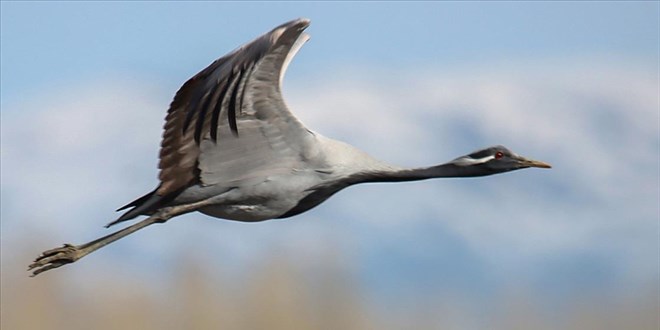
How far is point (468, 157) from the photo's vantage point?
663 inches

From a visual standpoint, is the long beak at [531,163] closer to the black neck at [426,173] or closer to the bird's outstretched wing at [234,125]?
the black neck at [426,173]

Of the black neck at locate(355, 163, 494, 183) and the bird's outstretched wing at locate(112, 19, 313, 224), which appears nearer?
the bird's outstretched wing at locate(112, 19, 313, 224)

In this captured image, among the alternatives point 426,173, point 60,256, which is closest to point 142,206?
point 60,256

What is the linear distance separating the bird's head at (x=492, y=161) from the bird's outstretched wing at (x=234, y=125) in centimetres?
152

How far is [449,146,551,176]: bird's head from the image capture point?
16.7 meters

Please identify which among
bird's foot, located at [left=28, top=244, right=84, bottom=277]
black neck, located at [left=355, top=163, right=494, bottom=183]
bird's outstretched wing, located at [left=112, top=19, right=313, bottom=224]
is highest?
bird's outstretched wing, located at [left=112, top=19, right=313, bottom=224]

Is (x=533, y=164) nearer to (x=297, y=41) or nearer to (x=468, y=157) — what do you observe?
(x=468, y=157)

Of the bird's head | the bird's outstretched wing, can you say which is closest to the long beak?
the bird's head

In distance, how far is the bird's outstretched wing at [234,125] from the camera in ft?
49.4

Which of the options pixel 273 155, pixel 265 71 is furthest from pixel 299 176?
pixel 265 71

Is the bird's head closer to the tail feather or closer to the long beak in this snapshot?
the long beak

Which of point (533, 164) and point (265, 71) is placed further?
point (533, 164)

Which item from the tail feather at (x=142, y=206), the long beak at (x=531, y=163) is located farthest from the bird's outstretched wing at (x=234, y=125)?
the long beak at (x=531, y=163)

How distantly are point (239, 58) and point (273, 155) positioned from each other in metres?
1.62
